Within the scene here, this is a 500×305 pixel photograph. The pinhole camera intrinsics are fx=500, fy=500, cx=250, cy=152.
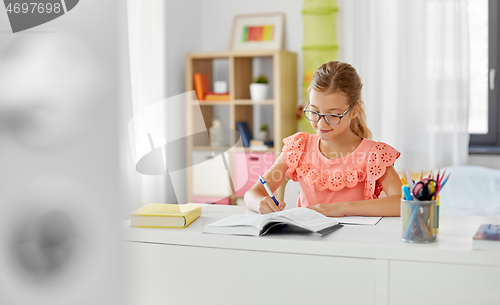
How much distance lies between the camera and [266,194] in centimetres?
156

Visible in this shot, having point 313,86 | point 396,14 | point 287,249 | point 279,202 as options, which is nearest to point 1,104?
point 287,249

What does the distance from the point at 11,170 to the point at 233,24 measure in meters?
3.85

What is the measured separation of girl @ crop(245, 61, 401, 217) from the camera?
149 centimetres

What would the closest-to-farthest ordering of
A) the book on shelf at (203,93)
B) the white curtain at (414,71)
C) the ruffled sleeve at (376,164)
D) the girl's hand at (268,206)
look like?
1. the girl's hand at (268,206)
2. the ruffled sleeve at (376,164)
3. the white curtain at (414,71)
4. the book on shelf at (203,93)

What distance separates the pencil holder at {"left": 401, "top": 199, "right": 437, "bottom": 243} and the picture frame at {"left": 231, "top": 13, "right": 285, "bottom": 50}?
292cm

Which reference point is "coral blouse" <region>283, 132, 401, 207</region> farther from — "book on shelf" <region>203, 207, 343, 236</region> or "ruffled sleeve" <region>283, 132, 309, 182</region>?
"book on shelf" <region>203, 207, 343, 236</region>

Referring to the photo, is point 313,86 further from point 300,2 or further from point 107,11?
point 300,2

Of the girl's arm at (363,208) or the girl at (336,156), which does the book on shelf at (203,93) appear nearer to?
the girl at (336,156)

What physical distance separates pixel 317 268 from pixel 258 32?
3105 millimetres

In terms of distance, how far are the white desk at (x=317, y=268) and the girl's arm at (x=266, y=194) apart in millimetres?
258

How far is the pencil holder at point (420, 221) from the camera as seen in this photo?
94 centimetres

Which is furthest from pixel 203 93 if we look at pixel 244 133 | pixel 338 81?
pixel 338 81

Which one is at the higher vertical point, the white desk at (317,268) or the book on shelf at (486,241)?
the book on shelf at (486,241)

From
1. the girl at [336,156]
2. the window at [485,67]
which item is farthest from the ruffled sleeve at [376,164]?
the window at [485,67]
